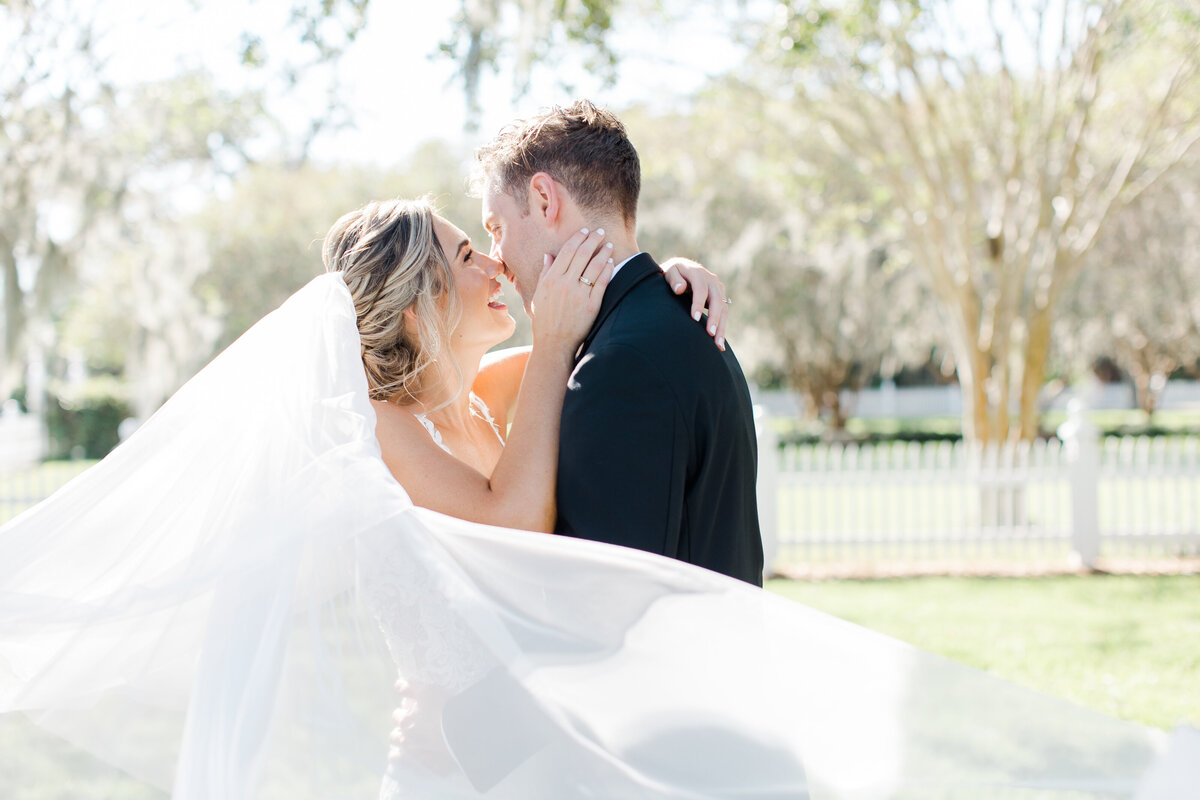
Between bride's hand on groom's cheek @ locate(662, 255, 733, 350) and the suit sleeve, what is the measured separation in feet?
1.08

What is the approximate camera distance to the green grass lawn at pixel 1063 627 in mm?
6301

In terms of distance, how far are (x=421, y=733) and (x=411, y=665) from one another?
0.11 metres

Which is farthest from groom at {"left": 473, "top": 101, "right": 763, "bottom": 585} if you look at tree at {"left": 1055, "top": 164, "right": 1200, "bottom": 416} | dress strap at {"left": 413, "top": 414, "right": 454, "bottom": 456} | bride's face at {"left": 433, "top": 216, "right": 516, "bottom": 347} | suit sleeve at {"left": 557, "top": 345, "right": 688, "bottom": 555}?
tree at {"left": 1055, "top": 164, "right": 1200, "bottom": 416}

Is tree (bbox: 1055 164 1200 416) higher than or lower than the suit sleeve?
higher

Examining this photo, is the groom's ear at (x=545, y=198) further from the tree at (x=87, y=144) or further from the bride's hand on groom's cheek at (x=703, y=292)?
the tree at (x=87, y=144)

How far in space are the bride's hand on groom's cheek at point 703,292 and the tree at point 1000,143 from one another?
862 cm

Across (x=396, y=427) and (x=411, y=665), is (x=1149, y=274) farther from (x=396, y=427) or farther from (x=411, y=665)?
(x=411, y=665)

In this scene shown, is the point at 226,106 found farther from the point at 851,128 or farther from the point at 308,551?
the point at 308,551

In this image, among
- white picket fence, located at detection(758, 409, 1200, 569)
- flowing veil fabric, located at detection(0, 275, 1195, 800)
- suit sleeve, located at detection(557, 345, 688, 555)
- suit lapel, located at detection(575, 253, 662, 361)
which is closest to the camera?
flowing veil fabric, located at detection(0, 275, 1195, 800)

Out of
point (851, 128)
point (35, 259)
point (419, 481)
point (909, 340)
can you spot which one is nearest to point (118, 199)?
point (35, 259)

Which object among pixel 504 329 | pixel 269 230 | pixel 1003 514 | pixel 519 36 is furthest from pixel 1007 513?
pixel 269 230

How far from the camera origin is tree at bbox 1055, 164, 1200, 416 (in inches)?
1008

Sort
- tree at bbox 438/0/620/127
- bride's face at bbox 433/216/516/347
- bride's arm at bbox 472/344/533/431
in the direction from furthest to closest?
tree at bbox 438/0/620/127 < bride's arm at bbox 472/344/533/431 < bride's face at bbox 433/216/516/347

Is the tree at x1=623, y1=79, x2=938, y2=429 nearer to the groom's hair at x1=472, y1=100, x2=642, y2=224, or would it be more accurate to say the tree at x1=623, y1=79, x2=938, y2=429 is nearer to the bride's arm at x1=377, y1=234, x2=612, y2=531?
the groom's hair at x1=472, y1=100, x2=642, y2=224
